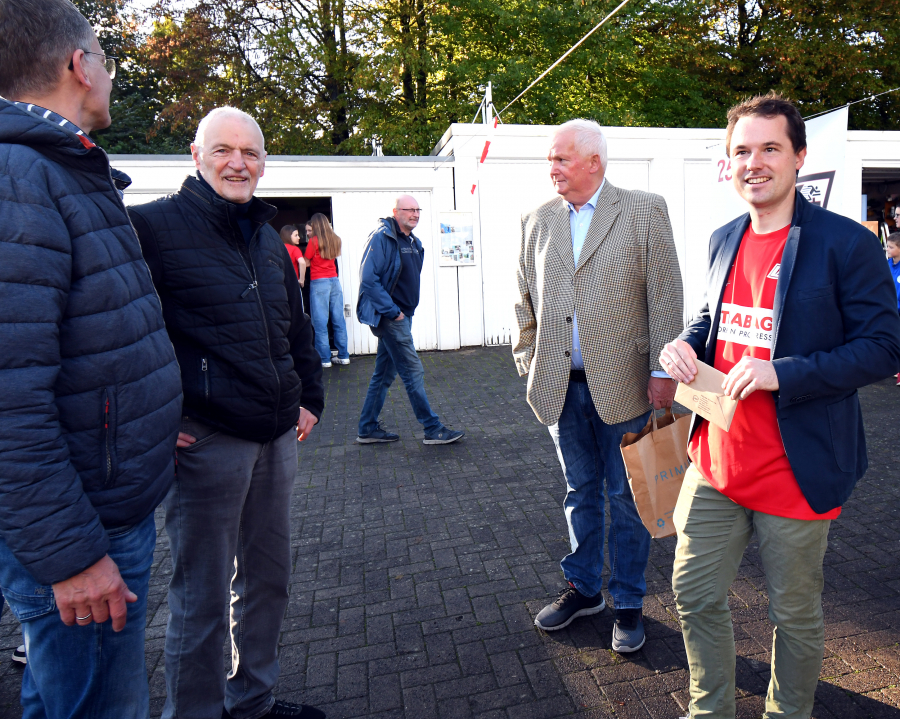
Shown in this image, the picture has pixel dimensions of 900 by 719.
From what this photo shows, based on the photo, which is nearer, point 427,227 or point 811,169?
point 811,169

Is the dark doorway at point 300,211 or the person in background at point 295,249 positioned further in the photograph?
the dark doorway at point 300,211

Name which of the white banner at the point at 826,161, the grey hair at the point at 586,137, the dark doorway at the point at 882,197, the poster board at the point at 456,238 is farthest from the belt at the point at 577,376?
the dark doorway at the point at 882,197

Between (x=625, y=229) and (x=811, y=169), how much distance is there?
442cm

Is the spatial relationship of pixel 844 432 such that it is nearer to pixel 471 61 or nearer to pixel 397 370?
pixel 397 370

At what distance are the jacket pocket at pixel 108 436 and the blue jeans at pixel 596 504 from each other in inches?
77.0

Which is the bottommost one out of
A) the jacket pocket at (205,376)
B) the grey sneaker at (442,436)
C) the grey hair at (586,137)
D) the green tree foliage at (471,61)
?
the grey sneaker at (442,436)

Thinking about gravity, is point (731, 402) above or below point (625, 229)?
below

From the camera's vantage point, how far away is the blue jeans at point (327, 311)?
10.2 m

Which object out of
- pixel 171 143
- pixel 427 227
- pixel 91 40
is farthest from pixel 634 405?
pixel 171 143

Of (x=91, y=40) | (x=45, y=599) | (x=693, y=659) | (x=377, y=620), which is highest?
(x=91, y=40)

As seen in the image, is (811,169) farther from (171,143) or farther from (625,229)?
(171,143)

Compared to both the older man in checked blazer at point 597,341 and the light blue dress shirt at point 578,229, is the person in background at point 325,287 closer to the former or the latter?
the older man in checked blazer at point 597,341

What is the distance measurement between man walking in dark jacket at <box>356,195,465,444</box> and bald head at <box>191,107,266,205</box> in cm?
351

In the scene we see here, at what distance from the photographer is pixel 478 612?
324 cm
